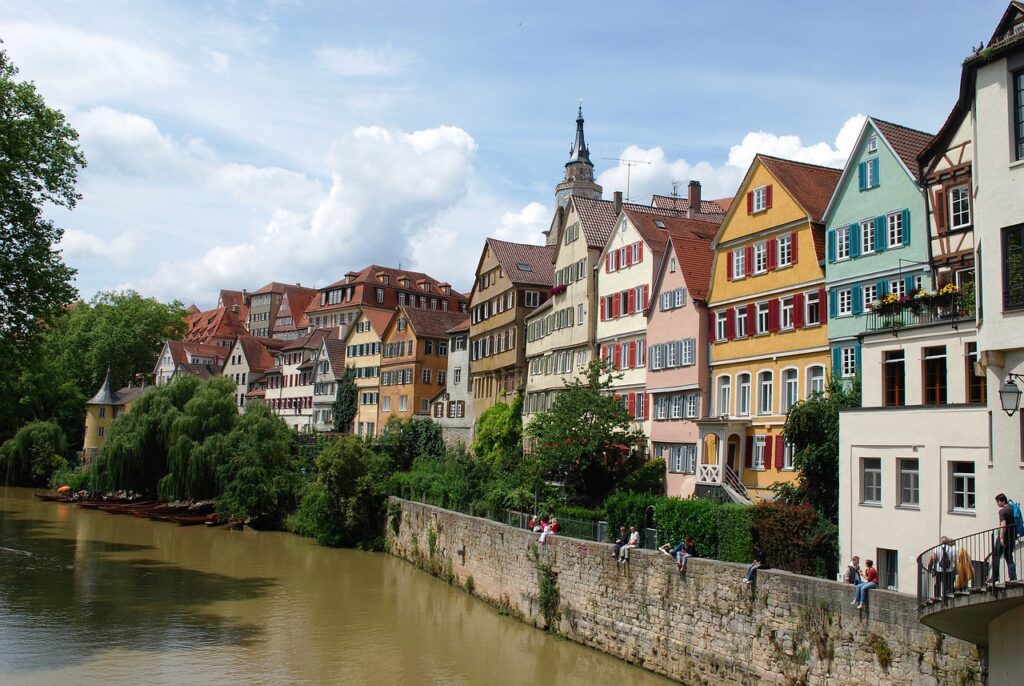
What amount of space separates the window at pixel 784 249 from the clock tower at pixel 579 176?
88051 millimetres

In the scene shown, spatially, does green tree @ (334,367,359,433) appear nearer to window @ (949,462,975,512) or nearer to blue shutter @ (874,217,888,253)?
blue shutter @ (874,217,888,253)

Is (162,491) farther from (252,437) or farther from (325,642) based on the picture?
(325,642)

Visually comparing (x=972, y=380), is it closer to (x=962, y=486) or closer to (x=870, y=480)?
(x=962, y=486)

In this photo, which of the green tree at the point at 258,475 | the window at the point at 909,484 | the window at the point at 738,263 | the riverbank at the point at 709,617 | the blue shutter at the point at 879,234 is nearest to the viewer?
the riverbank at the point at 709,617

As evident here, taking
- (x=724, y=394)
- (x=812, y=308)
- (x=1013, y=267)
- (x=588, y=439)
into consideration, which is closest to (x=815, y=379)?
(x=812, y=308)

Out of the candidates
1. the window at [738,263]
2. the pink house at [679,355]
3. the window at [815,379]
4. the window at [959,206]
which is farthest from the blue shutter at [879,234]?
the pink house at [679,355]

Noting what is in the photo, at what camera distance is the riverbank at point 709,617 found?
53.1 feet

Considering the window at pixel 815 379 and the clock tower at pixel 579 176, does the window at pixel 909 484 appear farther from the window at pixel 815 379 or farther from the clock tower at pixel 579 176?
the clock tower at pixel 579 176

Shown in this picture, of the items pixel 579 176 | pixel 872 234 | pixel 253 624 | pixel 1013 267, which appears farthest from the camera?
pixel 579 176

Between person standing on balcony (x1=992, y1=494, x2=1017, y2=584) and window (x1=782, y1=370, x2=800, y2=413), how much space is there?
15213mm

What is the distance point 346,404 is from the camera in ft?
228

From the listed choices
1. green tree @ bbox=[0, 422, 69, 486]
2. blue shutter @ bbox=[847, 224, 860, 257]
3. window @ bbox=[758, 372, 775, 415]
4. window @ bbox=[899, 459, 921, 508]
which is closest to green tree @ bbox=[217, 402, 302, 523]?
green tree @ bbox=[0, 422, 69, 486]

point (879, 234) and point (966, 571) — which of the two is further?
point (879, 234)

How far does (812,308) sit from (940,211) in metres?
5.38
